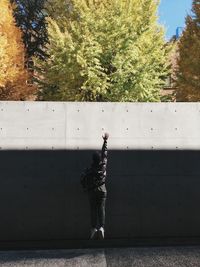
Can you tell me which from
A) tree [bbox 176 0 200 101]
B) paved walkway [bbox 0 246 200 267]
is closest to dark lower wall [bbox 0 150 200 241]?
paved walkway [bbox 0 246 200 267]

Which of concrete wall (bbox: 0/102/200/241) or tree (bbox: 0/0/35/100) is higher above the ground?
tree (bbox: 0/0/35/100)

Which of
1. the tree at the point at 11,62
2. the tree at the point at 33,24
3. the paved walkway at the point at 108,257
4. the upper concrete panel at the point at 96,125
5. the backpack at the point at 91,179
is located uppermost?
the tree at the point at 33,24

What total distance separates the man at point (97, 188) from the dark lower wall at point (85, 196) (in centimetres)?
46

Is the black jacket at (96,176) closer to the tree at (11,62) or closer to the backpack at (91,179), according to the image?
the backpack at (91,179)

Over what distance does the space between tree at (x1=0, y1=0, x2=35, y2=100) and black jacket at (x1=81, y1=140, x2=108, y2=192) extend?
16.2m

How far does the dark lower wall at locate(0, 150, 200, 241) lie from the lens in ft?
Result: 26.8

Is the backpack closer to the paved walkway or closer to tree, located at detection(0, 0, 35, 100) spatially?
the paved walkway

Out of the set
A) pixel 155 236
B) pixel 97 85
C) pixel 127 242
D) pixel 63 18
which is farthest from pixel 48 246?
pixel 63 18

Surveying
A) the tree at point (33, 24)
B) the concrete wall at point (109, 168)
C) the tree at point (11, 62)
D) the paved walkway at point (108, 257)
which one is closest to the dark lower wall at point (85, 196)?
the concrete wall at point (109, 168)

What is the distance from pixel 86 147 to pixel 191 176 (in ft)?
6.87

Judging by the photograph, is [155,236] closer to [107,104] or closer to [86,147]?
[86,147]

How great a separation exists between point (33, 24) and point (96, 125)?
24.4m

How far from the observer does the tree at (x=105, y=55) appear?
22.3 m

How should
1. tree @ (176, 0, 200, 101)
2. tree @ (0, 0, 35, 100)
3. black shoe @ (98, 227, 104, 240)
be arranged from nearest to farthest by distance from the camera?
black shoe @ (98, 227, 104, 240) → tree @ (0, 0, 35, 100) → tree @ (176, 0, 200, 101)
